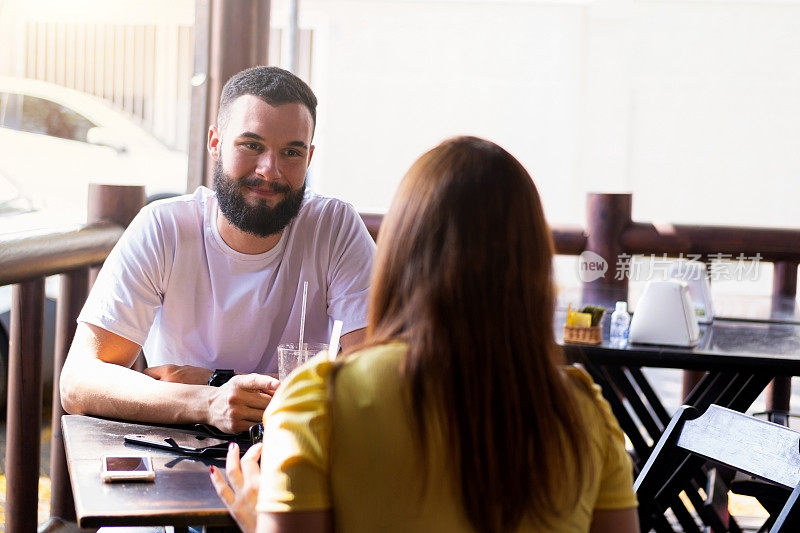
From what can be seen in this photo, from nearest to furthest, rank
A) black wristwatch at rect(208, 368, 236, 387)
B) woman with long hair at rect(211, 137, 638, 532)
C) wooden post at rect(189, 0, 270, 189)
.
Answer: woman with long hair at rect(211, 137, 638, 532)
black wristwatch at rect(208, 368, 236, 387)
wooden post at rect(189, 0, 270, 189)

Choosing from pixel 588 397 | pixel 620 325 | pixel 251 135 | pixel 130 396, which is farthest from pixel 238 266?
pixel 620 325

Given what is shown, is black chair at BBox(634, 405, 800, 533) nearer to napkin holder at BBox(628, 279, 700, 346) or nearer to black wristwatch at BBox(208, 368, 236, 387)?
black wristwatch at BBox(208, 368, 236, 387)

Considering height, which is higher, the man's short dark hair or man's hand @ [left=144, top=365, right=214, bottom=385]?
the man's short dark hair

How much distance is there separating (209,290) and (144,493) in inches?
29.1

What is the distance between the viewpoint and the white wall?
9.24 m

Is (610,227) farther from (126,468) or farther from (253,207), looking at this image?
(126,468)

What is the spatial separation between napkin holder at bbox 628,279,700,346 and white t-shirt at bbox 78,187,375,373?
0.99m

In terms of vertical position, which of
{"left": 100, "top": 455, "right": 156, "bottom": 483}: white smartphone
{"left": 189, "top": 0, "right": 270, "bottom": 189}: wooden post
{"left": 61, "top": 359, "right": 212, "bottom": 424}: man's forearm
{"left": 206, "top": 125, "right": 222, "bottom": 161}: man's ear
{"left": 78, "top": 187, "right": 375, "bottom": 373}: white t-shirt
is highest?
{"left": 189, "top": 0, "right": 270, "bottom": 189}: wooden post

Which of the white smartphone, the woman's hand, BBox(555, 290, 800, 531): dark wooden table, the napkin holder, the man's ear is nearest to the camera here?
the woman's hand

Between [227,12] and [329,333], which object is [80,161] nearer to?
[227,12]

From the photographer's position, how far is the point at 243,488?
120 cm

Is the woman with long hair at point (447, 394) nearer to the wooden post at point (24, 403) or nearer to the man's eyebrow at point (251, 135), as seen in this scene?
the man's eyebrow at point (251, 135)

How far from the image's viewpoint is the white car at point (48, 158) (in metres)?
3.88

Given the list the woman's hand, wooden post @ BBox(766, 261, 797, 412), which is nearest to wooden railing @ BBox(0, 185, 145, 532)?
the woman's hand
